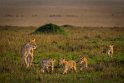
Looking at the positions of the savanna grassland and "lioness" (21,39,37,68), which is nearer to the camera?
the savanna grassland

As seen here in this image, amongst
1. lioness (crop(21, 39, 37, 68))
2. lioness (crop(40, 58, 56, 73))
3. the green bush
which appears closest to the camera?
lioness (crop(40, 58, 56, 73))

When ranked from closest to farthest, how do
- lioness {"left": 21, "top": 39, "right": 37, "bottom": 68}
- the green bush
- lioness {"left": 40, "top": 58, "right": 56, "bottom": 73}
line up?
1. lioness {"left": 40, "top": 58, "right": 56, "bottom": 73}
2. lioness {"left": 21, "top": 39, "right": 37, "bottom": 68}
3. the green bush

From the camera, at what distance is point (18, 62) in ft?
62.0

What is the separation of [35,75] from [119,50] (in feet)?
25.2

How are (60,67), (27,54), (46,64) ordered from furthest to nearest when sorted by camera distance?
(27,54)
(60,67)
(46,64)

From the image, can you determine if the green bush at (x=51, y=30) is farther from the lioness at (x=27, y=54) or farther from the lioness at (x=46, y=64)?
the lioness at (x=46, y=64)

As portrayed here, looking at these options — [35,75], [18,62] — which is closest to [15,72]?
[35,75]

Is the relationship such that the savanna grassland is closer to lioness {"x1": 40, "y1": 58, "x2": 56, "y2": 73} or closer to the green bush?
lioness {"x1": 40, "y1": 58, "x2": 56, "y2": 73}

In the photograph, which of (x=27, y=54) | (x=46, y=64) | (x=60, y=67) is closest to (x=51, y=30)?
(x=27, y=54)

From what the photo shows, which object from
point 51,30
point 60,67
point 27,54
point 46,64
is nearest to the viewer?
point 46,64

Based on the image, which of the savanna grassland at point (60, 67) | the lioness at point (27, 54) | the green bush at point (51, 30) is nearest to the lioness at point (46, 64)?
the savanna grassland at point (60, 67)

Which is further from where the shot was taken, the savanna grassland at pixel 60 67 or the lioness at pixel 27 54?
the lioness at pixel 27 54

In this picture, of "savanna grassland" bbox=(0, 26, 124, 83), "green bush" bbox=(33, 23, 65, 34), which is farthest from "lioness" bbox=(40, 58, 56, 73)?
"green bush" bbox=(33, 23, 65, 34)

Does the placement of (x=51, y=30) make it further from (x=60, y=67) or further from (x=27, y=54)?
(x=60, y=67)
